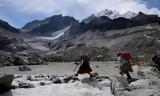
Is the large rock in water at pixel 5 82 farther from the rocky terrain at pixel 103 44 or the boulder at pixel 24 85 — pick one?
the rocky terrain at pixel 103 44

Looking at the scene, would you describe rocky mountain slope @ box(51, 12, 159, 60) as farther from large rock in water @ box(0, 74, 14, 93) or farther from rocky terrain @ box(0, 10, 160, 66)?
large rock in water @ box(0, 74, 14, 93)

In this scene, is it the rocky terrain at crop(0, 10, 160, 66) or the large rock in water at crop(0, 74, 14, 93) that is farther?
the rocky terrain at crop(0, 10, 160, 66)

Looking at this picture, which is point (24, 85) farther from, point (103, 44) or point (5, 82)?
point (103, 44)

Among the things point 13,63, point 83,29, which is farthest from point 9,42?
point 13,63

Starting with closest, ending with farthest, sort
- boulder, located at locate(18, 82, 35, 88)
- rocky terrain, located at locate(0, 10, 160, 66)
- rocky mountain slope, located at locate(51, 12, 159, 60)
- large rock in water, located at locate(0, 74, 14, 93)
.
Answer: large rock in water, located at locate(0, 74, 14, 93)
boulder, located at locate(18, 82, 35, 88)
rocky terrain, located at locate(0, 10, 160, 66)
rocky mountain slope, located at locate(51, 12, 159, 60)

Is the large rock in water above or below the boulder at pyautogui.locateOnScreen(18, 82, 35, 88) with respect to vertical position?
above

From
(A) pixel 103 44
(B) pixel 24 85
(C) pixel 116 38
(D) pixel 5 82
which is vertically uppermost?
(C) pixel 116 38

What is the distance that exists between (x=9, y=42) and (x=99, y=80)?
451ft

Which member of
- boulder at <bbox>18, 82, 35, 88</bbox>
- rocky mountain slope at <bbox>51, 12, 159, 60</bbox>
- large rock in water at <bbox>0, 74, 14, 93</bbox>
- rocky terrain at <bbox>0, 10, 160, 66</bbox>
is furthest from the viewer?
rocky mountain slope at <bbox>51, 12, 159, 60</bbox>

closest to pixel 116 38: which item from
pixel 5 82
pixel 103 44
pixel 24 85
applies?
pixel 103 44

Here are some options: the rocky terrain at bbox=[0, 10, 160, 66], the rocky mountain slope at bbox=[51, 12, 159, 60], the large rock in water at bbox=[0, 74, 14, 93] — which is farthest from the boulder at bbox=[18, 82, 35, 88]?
the rocky mountain slope at bbox=[51, 12, 159, 60]

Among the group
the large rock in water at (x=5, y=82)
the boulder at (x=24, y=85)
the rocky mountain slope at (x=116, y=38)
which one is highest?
the rocky mountain slope at (x=116, y=38)

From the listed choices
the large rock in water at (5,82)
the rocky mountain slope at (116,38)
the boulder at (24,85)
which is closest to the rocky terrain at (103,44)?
the rocky mountain slope at (116,38)

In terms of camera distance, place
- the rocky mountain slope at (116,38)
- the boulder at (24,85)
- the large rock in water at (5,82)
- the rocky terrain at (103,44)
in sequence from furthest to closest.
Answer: the rocky mountain slope at (116,38)
the rocky terrain at (103,44)
the boulder at (24,85)
the large rock in water at (5,82)
